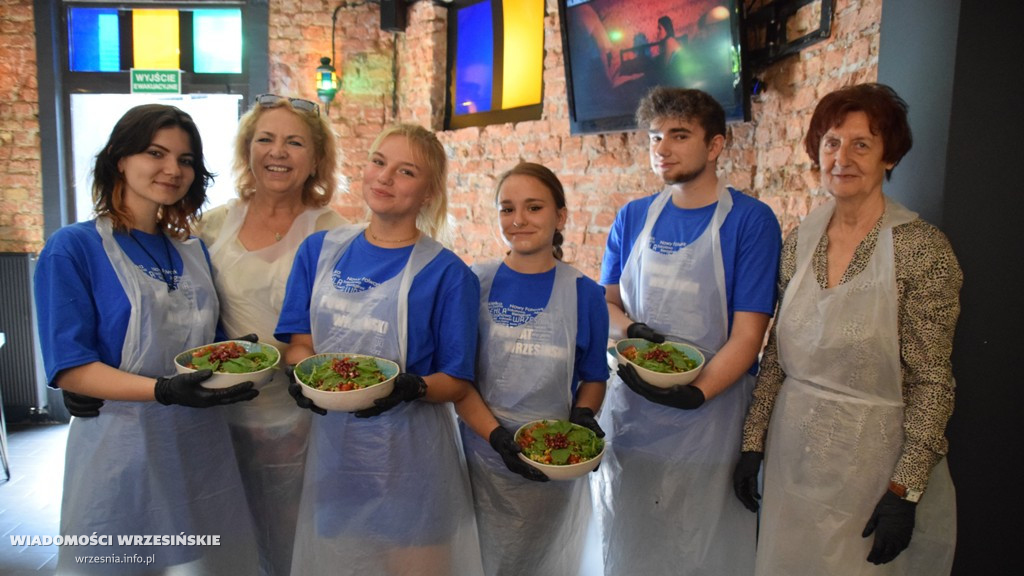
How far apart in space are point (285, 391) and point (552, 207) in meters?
0.96

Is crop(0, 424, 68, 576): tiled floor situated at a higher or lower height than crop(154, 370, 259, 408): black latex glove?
lower

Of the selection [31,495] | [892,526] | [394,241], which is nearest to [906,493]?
[892,526]

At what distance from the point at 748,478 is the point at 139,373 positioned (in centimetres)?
161

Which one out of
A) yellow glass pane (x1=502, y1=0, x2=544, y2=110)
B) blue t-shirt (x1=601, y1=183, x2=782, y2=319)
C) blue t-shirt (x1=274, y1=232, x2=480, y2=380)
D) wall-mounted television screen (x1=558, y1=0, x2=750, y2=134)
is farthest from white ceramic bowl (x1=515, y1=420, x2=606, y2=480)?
yellow glass pane (x1=502, y1=0, x2=544, y2=110)

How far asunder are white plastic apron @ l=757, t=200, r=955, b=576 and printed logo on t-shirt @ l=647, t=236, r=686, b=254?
1.28 feet

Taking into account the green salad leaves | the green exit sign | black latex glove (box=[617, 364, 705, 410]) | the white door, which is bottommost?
the green salad leaves

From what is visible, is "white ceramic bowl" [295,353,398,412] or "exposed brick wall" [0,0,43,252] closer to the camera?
"white ceramic bowl" [295,353,398,412]

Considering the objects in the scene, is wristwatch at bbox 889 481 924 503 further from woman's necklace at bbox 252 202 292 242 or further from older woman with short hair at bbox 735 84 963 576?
woman's necklace at bbox 252 202 292 242

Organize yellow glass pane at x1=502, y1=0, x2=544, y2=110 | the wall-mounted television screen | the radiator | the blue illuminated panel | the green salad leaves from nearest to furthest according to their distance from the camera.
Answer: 1. the green salad leaves
2. the wall-mounted television screen
3. yellow glass pane at x1=502, y1=0, x2=544, y2=110
4. the blue illuminated panel
5. the radiator

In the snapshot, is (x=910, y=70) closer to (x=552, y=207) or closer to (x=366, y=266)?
(x=552, y=207)

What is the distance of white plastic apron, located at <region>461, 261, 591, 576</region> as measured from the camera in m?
1.80

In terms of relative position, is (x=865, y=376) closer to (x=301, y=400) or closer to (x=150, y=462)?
(x=301, y=400)

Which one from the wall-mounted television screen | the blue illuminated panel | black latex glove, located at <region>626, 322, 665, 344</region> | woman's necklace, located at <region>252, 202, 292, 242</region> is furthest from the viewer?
the blue illuminated panel

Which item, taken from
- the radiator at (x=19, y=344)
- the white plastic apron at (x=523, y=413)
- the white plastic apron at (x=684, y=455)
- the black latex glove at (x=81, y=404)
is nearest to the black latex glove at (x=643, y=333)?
the white plastic apron at (x=684, y=455)
